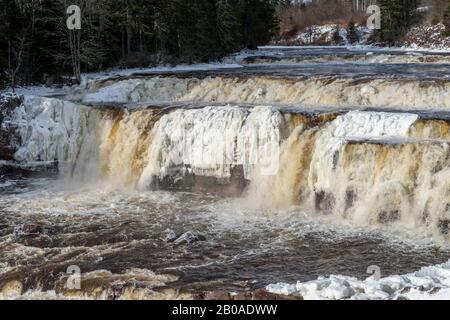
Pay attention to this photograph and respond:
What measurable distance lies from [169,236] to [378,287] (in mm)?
4742

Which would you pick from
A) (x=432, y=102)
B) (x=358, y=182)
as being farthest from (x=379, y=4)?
(x=358, y=182)

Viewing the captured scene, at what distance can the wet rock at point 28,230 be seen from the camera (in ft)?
39.9

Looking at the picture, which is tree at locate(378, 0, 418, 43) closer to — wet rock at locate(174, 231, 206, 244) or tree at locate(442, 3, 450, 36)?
tree at locate(442, 3, 450, 36)

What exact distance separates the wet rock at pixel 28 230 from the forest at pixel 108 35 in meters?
12.0

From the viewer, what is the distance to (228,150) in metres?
16.1

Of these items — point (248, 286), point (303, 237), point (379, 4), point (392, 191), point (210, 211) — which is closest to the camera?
point (248, 286)

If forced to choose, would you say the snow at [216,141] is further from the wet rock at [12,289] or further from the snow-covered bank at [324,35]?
the snow-covered bank at [324,35]

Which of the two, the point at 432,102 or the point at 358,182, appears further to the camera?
the point at 432,102

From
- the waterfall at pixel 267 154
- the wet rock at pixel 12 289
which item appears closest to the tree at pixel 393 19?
the waterfall at pixel 267 154

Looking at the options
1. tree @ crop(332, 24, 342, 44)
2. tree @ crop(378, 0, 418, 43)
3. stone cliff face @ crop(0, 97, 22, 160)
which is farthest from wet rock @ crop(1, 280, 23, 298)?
tree @ crop(332, 24, 342, 44)

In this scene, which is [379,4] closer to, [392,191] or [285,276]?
[392,191]

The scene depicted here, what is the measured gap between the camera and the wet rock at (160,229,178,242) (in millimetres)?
11727

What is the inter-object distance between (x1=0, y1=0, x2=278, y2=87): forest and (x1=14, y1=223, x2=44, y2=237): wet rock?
39.4ft

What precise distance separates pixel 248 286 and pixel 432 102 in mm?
10325
